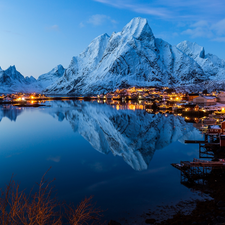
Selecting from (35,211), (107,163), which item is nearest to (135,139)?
(107,163)

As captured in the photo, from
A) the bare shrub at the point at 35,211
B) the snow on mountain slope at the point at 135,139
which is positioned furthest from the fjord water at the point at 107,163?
the bare shrub at the point at 35,211

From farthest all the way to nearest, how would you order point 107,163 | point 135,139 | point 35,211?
point 135,139, point 107,163, point 35,211

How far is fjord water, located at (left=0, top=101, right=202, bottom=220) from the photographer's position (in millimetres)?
16250

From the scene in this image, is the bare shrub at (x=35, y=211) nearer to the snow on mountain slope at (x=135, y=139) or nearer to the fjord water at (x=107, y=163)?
the fjord water at (x=107, y=163)

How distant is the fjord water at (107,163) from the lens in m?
16.2

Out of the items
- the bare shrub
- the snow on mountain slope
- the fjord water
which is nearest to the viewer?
the bare shrub

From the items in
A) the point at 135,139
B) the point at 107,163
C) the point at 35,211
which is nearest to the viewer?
the point at 35,211

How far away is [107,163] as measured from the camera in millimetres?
25094

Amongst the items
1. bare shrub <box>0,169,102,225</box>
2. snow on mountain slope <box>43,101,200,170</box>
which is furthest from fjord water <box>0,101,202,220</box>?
bare shrub <box>0,169,102,225</box>

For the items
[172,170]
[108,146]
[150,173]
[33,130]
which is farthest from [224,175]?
[33,130]

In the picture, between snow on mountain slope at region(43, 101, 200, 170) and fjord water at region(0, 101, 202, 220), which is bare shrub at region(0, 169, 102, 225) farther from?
snow on mountain slope at region(43, 101, 200, 170)

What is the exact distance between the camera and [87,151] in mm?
30234

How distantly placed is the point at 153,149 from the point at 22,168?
57.0 ft

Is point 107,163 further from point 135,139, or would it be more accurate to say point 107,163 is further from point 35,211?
point 35,211
